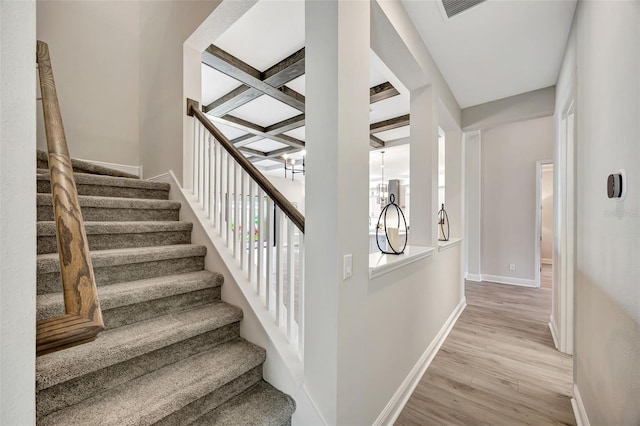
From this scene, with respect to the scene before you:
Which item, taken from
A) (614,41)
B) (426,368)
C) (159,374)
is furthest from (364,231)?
(426,368)

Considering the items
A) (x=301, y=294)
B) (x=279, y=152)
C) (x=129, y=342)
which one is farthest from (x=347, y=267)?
(x=279, y=152)

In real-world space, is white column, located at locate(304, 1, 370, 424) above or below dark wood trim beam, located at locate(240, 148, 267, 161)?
below

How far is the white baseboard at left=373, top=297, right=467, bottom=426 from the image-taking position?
1.71m

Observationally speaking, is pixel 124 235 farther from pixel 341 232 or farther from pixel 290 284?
pixel 341 232

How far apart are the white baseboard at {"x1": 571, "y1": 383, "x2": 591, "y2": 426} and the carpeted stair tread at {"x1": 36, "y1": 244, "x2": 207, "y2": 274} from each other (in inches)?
106

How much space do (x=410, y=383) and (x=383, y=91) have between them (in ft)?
11.2

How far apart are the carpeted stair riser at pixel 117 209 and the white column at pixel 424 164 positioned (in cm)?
227

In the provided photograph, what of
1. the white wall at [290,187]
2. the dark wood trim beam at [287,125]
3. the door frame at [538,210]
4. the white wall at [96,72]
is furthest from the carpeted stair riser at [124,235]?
the white wall at [290,187]

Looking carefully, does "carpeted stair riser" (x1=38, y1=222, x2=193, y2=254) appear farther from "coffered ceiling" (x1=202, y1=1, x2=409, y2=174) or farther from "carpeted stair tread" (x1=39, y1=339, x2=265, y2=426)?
"coffered ceiling" (x1=202, y1=1, x2=409, y2=174)

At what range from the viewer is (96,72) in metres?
3.13

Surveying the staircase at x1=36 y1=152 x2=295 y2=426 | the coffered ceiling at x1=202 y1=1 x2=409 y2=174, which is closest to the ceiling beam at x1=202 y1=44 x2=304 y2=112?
the coffered ceiling at x1=202 y1=1 x2=409 y2=174

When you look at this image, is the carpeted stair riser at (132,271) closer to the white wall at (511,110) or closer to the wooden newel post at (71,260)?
the wooden newel post at (71,260)

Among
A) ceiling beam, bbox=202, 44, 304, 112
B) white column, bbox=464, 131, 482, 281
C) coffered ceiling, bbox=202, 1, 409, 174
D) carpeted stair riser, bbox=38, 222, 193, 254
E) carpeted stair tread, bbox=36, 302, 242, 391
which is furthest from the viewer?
white column, bbox=464, 131, 482, 281
